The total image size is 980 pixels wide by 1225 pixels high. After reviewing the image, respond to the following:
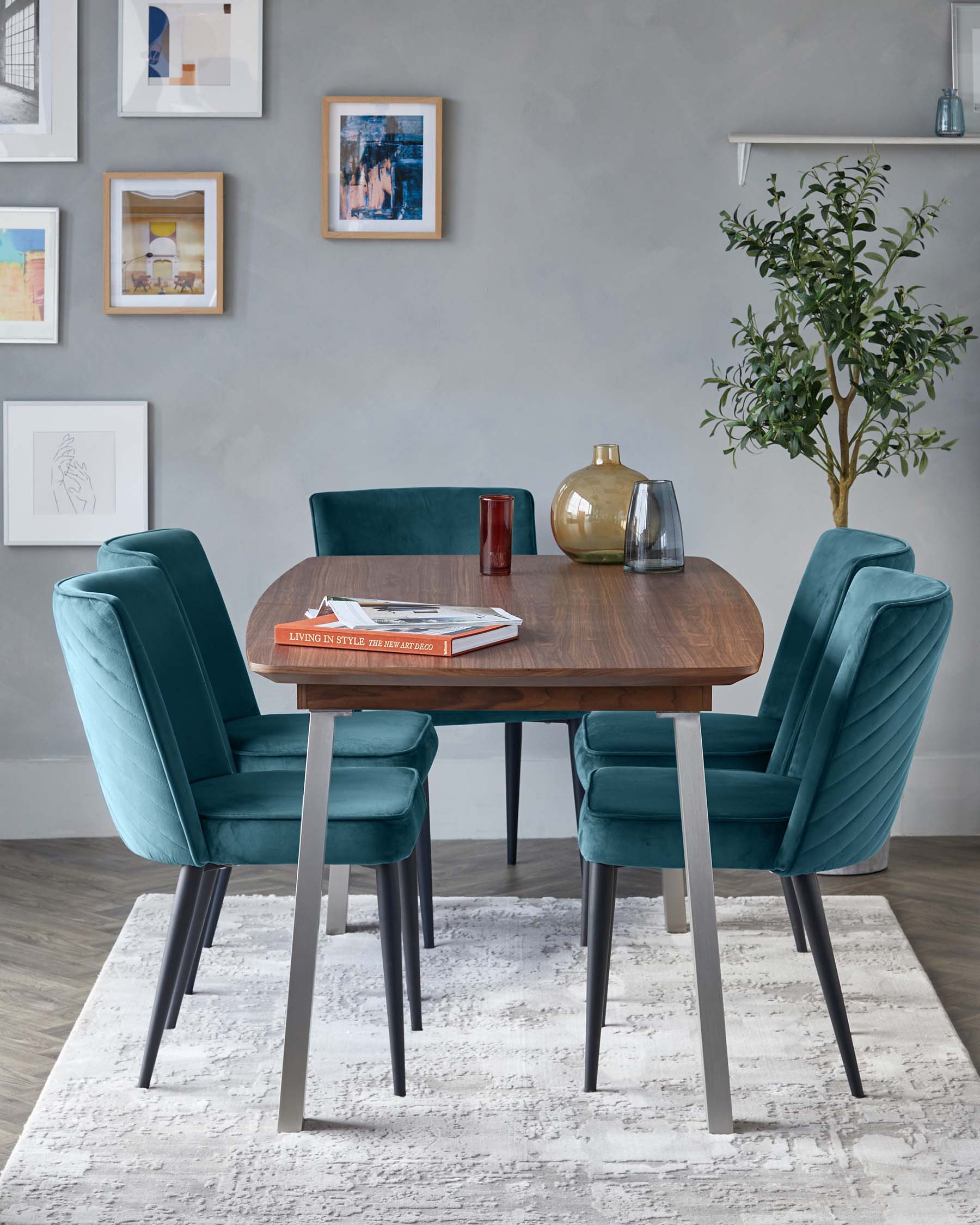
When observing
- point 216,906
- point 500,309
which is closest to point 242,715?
point 216,906

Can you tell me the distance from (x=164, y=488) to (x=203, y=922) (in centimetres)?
160

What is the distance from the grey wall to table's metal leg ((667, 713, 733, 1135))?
166 centimetres

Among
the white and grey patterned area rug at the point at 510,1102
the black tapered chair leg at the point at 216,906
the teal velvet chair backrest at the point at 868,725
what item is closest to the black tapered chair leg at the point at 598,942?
the white and grey patterned area rug at the point at 510,1102

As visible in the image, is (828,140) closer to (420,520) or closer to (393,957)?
(420,520)

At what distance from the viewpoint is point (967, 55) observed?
3418 millimetres

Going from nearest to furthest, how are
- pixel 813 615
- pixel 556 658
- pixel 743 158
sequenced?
pixel 556 658 < pixel 813 615 < pixel 743 158

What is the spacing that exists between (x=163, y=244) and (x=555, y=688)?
7.14 feet

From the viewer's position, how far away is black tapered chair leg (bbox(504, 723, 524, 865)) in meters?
3.26

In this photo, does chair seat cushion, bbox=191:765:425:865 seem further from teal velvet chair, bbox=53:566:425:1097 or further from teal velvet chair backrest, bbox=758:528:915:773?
teal velvet chair backrest, bbox=758:528:915:773

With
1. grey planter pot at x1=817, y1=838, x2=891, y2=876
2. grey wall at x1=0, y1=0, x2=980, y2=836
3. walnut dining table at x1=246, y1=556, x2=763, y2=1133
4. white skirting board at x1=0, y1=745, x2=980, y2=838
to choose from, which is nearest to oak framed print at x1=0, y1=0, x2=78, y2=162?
grey wall at x1=0, y1=0, x2=980, y2=836

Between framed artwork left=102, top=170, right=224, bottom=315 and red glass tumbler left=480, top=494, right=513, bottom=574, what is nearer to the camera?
red glass tumbler left=480, top=494, right=513, bottom=574

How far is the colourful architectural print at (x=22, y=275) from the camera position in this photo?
3.45m

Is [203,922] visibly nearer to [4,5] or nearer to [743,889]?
[743,889]

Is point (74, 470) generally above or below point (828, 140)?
below
